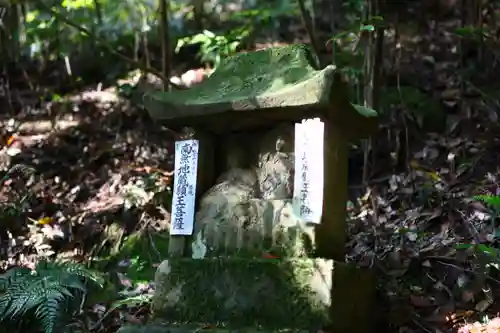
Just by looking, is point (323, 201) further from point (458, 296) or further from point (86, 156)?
point (86, 156)

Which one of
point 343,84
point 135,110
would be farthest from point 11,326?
point 135,110

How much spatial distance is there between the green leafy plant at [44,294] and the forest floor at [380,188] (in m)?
0.42

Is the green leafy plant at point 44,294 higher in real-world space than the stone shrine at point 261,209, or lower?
Answer: lower

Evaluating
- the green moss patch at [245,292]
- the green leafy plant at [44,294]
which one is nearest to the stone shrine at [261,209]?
the green moss patch at [245,292]

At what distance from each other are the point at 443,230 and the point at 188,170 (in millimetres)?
2023

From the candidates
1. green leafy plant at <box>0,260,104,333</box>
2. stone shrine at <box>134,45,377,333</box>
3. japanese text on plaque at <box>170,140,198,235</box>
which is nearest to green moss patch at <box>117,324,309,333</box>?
stone shrine at <box>134,45,377,333</box>

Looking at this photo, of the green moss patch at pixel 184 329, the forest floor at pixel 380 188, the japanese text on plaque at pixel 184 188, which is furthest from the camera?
the forest floor at pixel 380 188

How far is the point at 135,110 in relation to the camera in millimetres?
7824

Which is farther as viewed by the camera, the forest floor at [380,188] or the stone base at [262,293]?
the forest floor at [380,188]

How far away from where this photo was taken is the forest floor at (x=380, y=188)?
14.0 feet

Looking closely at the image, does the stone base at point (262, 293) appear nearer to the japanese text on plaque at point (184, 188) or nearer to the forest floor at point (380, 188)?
the japanese text on plaque at point (184, 188)

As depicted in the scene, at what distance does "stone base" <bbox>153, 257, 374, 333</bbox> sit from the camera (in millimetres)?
3438

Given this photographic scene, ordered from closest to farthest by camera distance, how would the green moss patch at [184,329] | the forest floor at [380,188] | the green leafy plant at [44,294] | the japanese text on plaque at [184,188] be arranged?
the green moss patch at [184,329]
the green leafy plant at [44,294]
the japanese text on plaque at [184,188]
the forest floor at [380,188]

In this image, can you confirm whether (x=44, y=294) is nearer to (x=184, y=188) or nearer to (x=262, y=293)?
(x=184, y=188)
